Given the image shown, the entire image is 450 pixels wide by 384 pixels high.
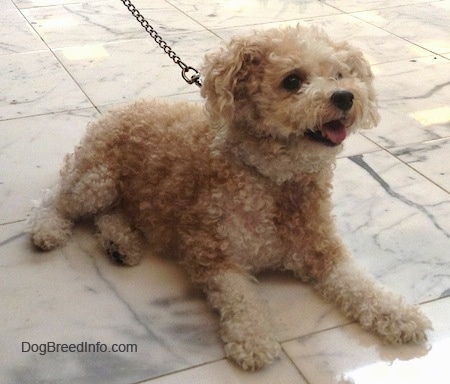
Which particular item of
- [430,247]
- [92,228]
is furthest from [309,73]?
[92,228]

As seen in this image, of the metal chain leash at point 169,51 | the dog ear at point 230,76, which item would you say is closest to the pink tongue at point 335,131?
the dog ear at point 230,76

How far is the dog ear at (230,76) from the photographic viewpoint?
1329 millimetres

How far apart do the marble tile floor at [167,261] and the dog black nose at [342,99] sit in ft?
1.41

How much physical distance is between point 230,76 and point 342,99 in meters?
0.22

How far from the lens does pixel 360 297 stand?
140cm

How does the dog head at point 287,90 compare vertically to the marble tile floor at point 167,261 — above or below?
above

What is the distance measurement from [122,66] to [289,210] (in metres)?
1.45

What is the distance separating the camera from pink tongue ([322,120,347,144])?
1320 millimetres

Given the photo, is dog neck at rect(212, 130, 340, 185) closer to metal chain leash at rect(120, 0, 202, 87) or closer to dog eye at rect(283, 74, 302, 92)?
dog eye at rect(283, 74, 302, 92)

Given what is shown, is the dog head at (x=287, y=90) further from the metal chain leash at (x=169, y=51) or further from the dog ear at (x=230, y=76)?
the metal chain leash at (x=169, y=51)

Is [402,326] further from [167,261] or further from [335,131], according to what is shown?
[167,261]

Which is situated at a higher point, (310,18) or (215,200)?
(215,200)

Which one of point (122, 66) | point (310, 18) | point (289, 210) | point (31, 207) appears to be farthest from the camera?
point (310, 18)

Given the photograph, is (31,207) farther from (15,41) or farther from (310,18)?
(310,18)
